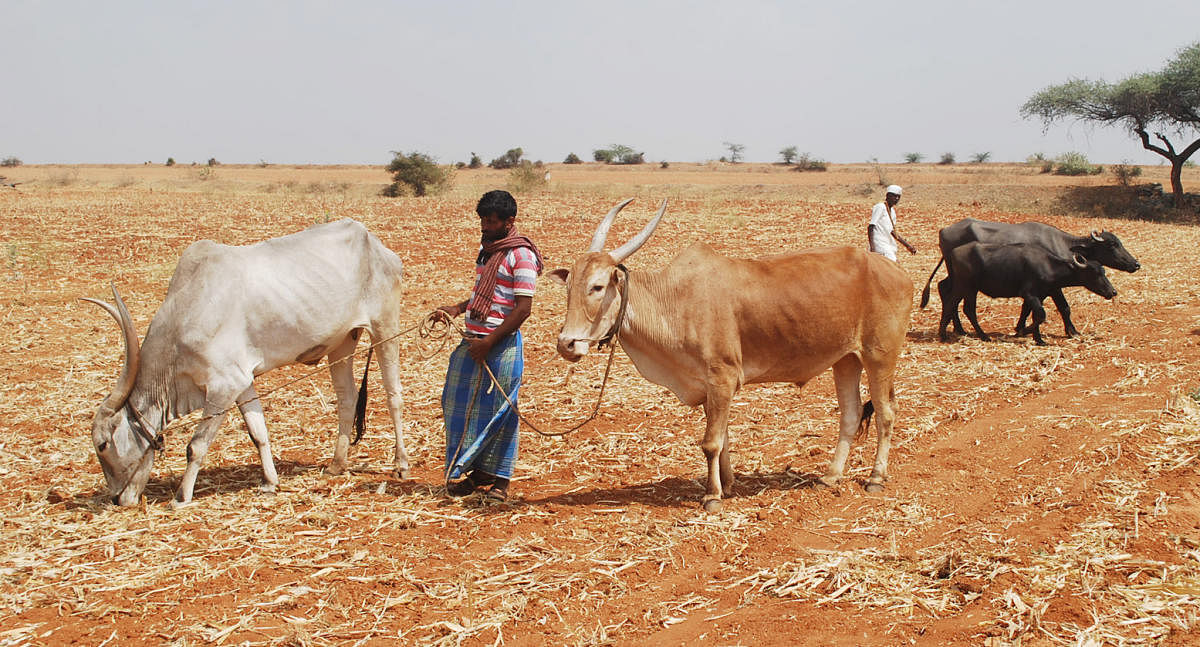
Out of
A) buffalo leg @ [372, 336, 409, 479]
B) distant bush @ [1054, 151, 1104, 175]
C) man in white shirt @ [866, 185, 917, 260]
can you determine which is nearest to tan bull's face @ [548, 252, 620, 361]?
buffalo leg @ [372, 336, 409, 479]

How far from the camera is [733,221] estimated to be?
24.9 m

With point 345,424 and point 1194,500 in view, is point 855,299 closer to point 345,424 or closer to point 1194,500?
point 1194,500

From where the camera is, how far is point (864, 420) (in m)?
6.73

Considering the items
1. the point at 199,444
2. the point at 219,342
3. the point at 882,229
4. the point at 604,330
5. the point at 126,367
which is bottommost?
the point at 199,444

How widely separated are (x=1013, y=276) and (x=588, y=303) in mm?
7881

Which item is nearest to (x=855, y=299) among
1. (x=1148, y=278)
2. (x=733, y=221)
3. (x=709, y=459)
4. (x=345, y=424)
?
(x=709, y=459)

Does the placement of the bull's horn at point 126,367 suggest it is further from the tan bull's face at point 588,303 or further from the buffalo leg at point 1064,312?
the buffalo leg at point 1064,312

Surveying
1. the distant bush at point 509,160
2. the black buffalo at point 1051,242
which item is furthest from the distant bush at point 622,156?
the black buffalo at point 1051,242

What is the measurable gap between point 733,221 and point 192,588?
21509 millimetres

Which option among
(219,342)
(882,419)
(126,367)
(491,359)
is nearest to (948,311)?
(882,419)

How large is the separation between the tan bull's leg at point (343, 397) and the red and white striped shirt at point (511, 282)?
1.71m

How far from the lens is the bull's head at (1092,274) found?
1143 centimetres

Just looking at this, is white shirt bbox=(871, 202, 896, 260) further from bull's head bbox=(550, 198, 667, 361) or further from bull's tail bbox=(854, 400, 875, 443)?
bull's head bbox=(550, 198, 667, 361)

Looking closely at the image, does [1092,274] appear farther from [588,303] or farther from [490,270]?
[490,270]
